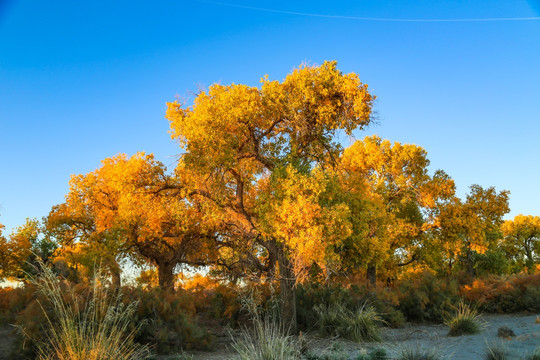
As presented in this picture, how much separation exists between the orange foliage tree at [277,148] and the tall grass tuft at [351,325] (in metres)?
1.01

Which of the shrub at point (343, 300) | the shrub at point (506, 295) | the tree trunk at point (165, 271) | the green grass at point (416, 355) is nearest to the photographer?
the green grass at point (416, 355)

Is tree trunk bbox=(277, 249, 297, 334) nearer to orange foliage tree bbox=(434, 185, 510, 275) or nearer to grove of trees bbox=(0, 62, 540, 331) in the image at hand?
grove of trees bbox=(0, 62, 540, 331)

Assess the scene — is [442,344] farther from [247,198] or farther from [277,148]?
[247,198]

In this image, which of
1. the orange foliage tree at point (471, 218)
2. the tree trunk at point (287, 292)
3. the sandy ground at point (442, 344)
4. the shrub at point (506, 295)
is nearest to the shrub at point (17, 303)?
the sandy ground at point (442, 344)

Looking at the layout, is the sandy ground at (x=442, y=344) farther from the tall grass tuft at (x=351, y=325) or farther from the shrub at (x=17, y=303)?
the shrub at (x=17, y=303)

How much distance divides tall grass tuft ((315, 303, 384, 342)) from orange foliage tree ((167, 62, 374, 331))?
1.01 meters

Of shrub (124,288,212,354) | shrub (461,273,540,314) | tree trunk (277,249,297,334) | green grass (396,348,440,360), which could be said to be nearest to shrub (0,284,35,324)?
shrub (124,288,212,354)

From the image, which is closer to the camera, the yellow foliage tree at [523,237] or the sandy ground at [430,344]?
the sandy ground at [430,344]

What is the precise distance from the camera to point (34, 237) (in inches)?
1414

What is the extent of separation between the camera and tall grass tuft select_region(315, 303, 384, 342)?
1153 centimetres

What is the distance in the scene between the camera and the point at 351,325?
1176cm

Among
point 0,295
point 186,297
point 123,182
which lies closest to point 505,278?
point 186,297

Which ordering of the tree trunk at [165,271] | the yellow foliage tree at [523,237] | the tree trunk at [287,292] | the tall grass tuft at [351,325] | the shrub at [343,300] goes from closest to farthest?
the tall grass tuft at [351,325]
the tree trunk at [287,292]
the shrub at [343,300]
the tree trunk at [165,271]
the yellow foliage tree at [523,237]

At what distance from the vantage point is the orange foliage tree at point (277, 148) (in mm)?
11664
